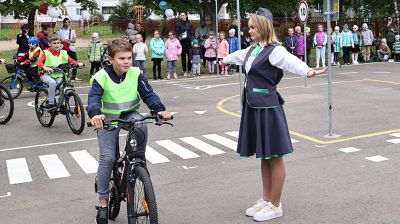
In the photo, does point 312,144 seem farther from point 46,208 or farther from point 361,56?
point 361,56

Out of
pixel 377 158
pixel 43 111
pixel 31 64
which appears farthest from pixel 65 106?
pixel 377 158

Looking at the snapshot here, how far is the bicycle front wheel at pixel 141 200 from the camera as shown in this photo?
4.35m

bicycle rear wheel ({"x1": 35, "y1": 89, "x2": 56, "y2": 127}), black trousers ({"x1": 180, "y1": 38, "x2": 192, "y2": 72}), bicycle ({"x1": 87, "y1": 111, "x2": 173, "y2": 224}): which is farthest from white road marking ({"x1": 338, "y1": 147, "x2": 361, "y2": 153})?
black trousers ({"x1": 180, "y1": 38, "x2": 192, "y2": 72})

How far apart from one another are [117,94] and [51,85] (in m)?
6.05

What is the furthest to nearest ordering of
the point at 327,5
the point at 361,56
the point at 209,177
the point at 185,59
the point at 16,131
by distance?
the point at 361,56
the point at 185,59
the point at 16,131
the point at 327,5
the point at 209,177

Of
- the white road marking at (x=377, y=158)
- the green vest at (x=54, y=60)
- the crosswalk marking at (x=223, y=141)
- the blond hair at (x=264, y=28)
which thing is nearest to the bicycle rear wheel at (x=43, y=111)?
the green vest at (x=54, y=60)

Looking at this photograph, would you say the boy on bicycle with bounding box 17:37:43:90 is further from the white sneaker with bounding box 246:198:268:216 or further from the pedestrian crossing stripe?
the white sneaker with bounding box 246:198:268:216

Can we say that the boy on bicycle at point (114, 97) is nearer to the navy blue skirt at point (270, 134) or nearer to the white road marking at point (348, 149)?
the navy blue skirt at point (270, 134)

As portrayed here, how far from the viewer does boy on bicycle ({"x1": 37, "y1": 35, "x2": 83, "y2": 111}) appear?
10508mm

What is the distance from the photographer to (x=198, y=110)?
12602mm

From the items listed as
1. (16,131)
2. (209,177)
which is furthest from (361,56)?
(209,177)

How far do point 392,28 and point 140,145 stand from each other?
23650mm

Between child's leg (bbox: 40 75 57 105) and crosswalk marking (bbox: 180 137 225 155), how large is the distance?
9.35 ft

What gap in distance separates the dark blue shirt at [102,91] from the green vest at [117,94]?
0.03m
